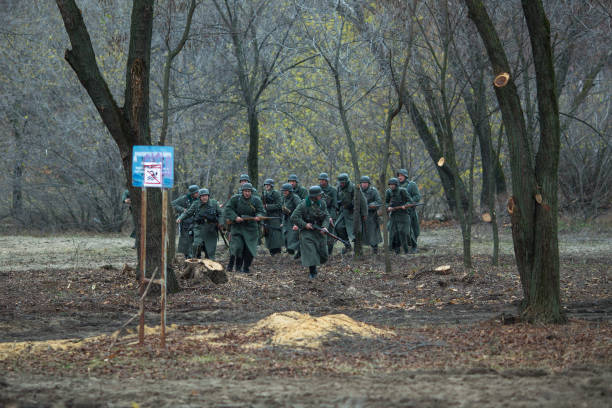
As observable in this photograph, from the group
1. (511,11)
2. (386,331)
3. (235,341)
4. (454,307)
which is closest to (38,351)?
(235,341)

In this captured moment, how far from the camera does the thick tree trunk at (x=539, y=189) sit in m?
9.09

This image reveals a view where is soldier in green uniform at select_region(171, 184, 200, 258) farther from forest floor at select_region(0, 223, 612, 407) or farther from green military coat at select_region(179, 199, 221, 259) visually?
forest floor at select_region(0, 223, 612, 407)

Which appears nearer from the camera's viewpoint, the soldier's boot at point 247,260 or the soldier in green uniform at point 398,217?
the soldier's boot at point 247,260

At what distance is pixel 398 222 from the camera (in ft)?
63.6

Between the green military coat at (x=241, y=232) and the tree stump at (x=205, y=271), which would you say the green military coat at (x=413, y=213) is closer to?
the green military coat at (x=241, y=232)

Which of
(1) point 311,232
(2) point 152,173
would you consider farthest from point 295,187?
(2) point 152,173

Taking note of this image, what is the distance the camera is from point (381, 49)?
678 inches

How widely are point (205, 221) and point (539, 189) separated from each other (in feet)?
33.3

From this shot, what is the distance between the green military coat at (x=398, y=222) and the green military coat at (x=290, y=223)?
7.53ft

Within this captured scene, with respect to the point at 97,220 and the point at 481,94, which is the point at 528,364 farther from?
the point at 97,220

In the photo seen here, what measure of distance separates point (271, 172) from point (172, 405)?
968 inches

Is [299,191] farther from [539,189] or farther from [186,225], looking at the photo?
[539,189]

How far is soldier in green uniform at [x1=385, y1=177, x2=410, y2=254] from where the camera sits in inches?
760

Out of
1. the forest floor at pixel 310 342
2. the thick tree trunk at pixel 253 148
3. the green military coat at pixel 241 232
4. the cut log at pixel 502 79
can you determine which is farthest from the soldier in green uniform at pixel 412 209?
the cut log at pixel 502 79
